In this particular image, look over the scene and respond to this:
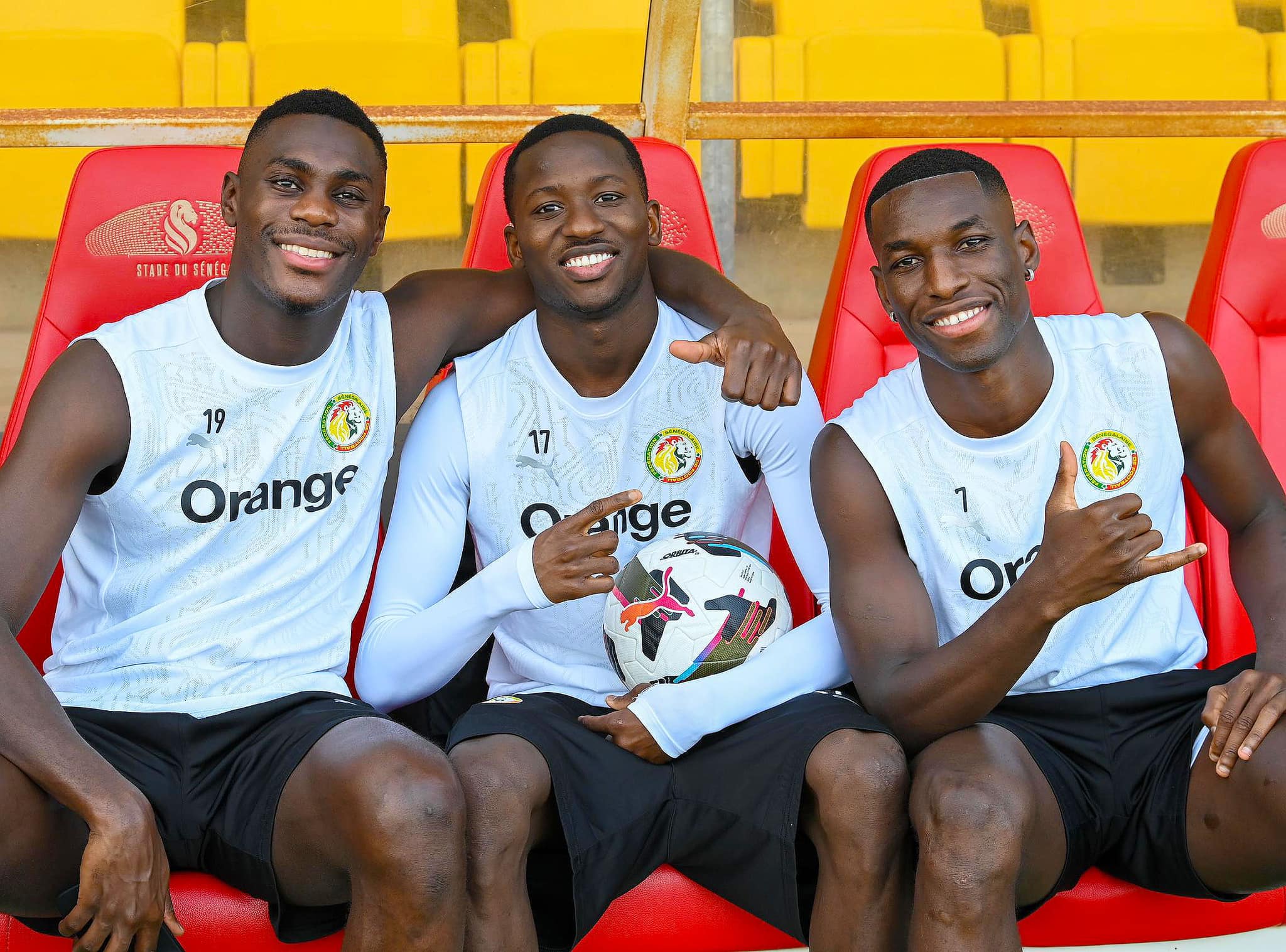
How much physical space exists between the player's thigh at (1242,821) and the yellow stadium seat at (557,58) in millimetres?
2871

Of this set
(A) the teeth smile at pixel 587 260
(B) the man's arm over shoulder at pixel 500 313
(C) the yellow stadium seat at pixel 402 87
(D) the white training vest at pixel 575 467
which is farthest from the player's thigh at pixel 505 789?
(C) the yellow stadium seat at pixel 402 87

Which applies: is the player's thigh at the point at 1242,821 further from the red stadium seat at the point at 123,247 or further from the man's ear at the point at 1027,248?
the red stadium seat at the point at 123,247

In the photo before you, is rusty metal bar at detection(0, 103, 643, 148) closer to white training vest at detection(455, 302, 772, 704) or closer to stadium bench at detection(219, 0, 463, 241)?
white training vest at detection(455, 302, 772, 704)

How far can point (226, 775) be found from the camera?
5.58ft

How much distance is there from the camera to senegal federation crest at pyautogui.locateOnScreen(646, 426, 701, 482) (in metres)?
2.03

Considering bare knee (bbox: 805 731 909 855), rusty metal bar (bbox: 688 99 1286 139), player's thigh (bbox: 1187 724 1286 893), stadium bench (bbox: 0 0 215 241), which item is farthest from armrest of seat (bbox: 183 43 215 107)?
player's thigh (bbox: 1187 724 1286 893)

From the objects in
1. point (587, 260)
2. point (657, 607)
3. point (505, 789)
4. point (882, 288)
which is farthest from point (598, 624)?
point (882, 288)

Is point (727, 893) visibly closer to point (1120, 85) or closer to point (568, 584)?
point (568, 584)

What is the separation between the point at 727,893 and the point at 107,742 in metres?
0.83

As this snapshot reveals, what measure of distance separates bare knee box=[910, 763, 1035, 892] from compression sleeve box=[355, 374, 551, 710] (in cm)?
56

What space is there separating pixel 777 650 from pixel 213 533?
2.61 feet

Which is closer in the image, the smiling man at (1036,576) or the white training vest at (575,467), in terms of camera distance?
the smiling man at (1036,576)

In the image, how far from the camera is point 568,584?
1.74 metres

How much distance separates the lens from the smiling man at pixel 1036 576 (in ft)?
5.06
